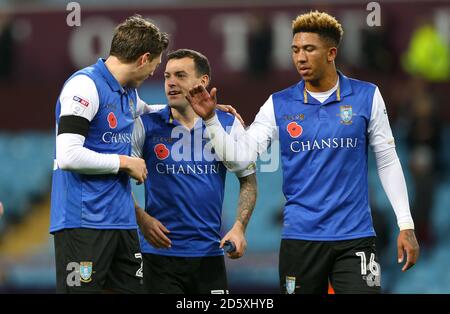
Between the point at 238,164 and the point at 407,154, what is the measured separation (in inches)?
293

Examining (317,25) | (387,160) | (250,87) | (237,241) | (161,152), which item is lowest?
(237,241)

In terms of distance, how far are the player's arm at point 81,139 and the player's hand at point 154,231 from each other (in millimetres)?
640

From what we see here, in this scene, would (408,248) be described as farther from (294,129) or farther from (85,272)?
(85,272)

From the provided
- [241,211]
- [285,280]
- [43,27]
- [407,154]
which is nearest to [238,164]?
[241,211]

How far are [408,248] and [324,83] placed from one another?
126 cm

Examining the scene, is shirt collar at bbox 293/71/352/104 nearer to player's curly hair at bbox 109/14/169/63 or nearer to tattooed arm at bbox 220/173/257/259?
tattooed arm at bbox 220/173/257/259

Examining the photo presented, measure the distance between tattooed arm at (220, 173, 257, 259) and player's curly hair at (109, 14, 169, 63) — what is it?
117 centimetres

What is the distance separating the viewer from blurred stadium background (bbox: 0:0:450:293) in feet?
44.0

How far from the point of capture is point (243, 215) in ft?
22.3

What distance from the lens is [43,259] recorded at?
1438cm

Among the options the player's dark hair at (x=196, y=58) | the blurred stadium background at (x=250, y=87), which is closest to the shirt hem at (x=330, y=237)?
the player's dark hair at (x=196, y=58)

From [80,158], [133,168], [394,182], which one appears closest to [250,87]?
[394,182]

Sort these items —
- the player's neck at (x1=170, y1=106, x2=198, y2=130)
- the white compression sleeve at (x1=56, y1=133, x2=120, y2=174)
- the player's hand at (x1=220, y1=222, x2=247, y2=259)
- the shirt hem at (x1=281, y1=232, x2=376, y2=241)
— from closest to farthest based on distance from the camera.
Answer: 1. the white compression sleeve at (x1=56, y1=133, x2=120, y2=174)
2. the shirt hem at (x1=281, y1=232, x2=376, y2=241)
3. the player's hand at (x1=220, y1=222, x2=247, y2=259)
4. the player's neck at (x1=170, y1=106, x2=198, y2=130)

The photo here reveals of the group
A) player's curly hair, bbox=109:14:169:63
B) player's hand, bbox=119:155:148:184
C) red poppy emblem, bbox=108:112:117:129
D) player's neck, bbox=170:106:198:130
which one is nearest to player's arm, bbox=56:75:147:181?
player's hand, bbox=119:155:148:184
